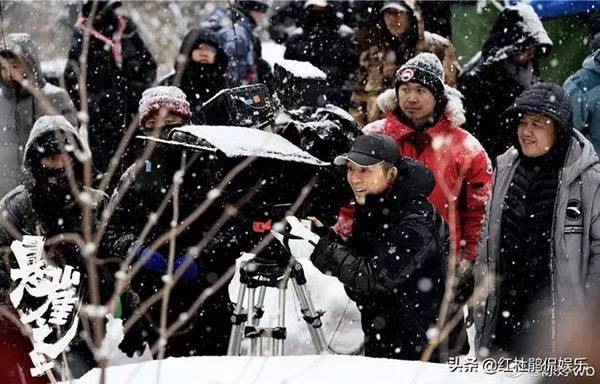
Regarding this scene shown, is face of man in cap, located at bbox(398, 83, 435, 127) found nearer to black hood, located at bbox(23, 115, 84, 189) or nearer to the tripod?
the tripod

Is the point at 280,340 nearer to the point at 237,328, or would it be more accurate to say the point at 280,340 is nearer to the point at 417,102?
the point at 237,328

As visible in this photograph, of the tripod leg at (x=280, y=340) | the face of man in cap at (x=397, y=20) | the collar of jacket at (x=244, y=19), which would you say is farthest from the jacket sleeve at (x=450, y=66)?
the tripod leg at (x=280, y=340)

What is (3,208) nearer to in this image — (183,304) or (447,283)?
(183,304)

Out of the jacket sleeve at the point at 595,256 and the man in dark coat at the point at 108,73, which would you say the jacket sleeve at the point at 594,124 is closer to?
the jacket sleeve at the point at 595,256

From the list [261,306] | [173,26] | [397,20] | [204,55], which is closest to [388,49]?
[397,20]

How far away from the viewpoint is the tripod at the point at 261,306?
107 inches

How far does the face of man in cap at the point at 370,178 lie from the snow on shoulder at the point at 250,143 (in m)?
0.11

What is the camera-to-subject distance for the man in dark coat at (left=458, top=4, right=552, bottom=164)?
4.27 meters

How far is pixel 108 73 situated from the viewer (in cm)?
458

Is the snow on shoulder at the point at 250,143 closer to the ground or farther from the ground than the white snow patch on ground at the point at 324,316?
farther from the ground

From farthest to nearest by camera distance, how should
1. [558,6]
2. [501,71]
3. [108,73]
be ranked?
[558,6] < [108,73] < [501,71]

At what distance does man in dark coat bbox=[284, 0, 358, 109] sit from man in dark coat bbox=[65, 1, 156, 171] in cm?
90

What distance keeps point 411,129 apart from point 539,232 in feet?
2.35

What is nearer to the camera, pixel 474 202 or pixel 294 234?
pixel 294 234
